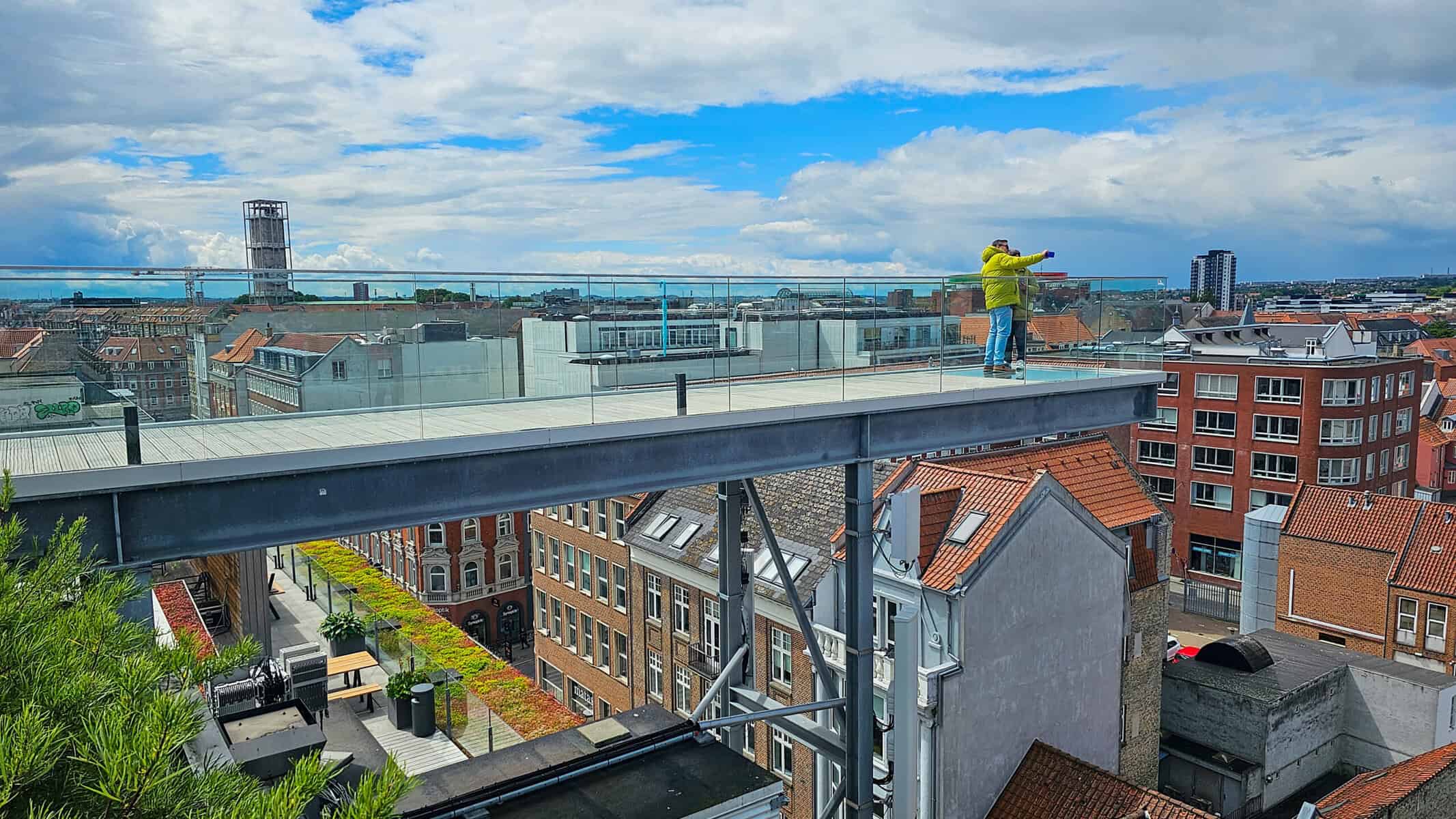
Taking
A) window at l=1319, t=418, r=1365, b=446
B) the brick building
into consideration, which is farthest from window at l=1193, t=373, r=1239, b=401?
the brick building

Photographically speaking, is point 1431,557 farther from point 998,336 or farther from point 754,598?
point 998,336

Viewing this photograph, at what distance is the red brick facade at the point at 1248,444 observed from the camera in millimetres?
40031

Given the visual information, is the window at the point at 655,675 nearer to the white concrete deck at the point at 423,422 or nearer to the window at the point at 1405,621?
the white concrete deck at the point at 423,422

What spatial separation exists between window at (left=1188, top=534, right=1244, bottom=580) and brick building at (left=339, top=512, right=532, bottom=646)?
104 ft

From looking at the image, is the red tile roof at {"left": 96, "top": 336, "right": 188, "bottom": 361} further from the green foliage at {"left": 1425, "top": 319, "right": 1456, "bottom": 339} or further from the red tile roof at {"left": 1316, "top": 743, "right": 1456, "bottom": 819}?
the green foliage at {"left": 1425, "top": 319, "right": 1456, "bottom": 339}

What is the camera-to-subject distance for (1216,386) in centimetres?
4234

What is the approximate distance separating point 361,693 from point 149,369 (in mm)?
14540

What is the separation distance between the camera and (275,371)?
7445 millimetres

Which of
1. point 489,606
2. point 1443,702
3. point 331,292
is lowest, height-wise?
point 489,606

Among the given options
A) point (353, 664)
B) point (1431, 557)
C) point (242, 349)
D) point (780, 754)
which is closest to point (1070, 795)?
point (780, 754)

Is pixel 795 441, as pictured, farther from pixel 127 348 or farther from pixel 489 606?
pixel 489 606

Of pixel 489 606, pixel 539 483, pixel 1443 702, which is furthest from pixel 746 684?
pixel 489 606

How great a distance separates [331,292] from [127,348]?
1.37 metres

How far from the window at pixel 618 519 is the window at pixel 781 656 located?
25.8 feet
